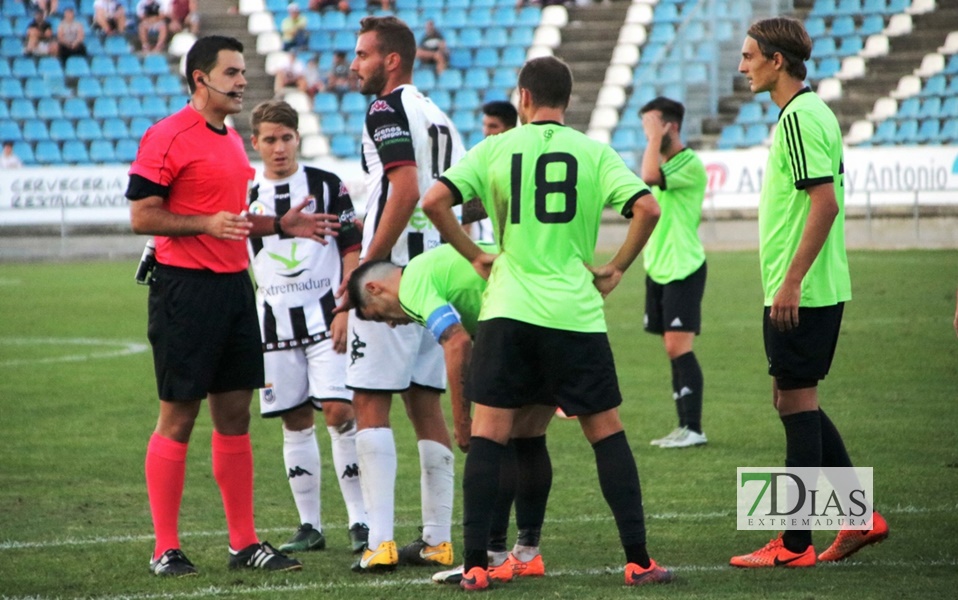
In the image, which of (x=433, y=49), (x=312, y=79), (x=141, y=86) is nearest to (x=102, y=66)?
(x=141, y=86)

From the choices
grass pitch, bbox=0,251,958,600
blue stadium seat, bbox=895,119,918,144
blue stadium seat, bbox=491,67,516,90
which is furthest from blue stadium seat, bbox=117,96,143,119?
blue stadium seat, bbox=895,119,918,144

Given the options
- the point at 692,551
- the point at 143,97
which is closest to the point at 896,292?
the point at 692,551

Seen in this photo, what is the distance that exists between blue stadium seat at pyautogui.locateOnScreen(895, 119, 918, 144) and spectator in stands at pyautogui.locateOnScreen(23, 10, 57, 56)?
18.7 meters

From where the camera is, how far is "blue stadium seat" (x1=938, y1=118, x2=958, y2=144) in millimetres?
25172

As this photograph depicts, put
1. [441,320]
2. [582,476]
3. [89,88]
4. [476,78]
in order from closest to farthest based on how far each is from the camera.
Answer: [441,320], [582,476], [476,78], [89,88]

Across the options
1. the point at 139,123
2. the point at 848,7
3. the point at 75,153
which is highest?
the point at 848,7

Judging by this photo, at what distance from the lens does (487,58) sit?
3025 cm

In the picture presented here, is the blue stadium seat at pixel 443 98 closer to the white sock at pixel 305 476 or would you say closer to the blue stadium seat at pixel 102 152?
the blue stadium seat at pixel 102 152

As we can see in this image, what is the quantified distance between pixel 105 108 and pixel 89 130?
758mm

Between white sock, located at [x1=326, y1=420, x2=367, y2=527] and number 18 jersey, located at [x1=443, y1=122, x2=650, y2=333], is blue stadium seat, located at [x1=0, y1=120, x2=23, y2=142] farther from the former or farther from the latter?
number 18 jersey, located at [x1=443, y1=122, x2=650, y2=333]

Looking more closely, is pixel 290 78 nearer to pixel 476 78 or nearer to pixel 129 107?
pixel 129 107

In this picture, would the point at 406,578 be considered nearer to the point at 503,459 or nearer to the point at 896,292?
the point at 503,459

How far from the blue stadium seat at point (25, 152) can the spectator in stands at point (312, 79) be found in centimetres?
608

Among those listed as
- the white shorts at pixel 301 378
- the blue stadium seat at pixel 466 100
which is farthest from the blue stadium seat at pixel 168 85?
the white shorts at pixel 301 378
